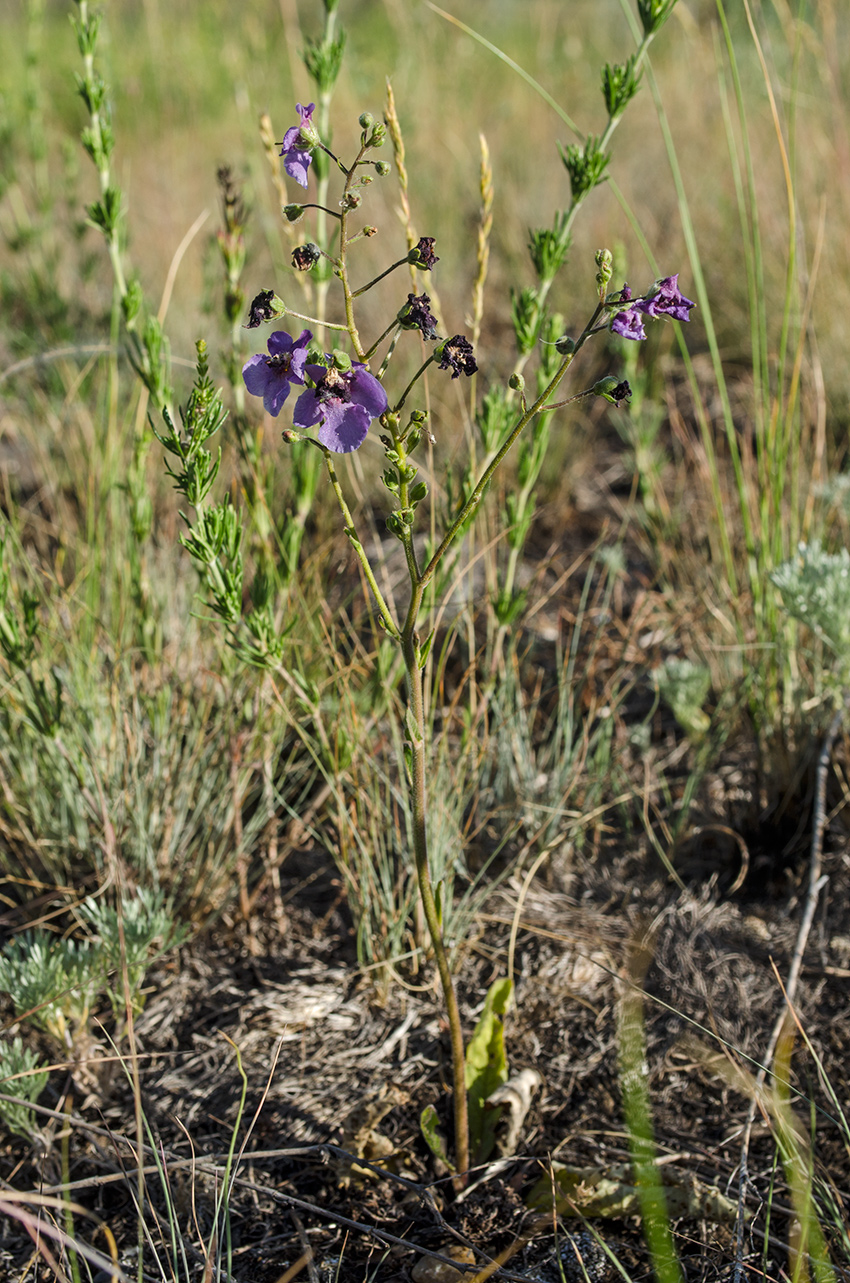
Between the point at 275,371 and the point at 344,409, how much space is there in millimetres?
114

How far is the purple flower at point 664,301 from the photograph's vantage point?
3.20ft

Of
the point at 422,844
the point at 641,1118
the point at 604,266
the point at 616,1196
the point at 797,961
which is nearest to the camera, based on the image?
the point at 604,266

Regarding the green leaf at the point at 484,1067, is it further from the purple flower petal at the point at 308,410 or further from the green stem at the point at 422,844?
the purple flower petal at the point at 308,410

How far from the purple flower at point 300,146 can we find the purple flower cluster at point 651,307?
1.27 feet

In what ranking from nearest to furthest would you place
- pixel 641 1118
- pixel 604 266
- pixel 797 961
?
pixel 604 266, pixel 641 1118, pixel 797 961

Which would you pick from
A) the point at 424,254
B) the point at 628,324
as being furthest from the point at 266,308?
the point at 628,324

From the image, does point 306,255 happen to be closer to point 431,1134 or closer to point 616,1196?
point 431,1134

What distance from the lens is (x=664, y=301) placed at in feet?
3.24

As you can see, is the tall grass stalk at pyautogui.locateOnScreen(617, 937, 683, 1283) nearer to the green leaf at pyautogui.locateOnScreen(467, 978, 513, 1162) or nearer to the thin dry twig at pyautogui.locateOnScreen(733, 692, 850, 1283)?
the thin dry twig at pyautogui.locateOnScreen(733, 692, 850, 1283)

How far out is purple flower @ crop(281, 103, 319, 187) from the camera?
0.98 meters

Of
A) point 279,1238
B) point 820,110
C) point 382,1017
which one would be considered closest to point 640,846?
point 382,1017

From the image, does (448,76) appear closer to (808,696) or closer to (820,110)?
(820,110)

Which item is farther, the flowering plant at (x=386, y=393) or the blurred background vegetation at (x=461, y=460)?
the blurred background vegetation at (x=461, y=460)

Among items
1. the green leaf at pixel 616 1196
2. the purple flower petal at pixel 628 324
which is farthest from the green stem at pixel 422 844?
the purple flower petal at pixel 628 324
